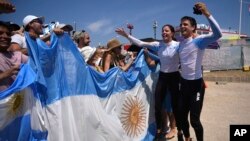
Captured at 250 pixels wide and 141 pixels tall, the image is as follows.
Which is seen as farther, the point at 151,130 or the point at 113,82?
the point at 151,130

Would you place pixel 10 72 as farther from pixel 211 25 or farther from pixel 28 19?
pixel 211 25

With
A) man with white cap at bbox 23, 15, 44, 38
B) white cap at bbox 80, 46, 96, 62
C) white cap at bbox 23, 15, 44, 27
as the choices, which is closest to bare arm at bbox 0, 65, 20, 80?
man with white cap at bbox 23, 15, 44, 38

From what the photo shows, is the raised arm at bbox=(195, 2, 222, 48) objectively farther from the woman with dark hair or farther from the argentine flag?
the argentine flag

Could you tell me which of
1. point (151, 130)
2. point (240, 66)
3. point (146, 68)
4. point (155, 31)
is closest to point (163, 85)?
point (146, 68)

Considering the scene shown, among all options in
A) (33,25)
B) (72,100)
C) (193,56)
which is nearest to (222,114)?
(193,56)

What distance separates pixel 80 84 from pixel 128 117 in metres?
1.47

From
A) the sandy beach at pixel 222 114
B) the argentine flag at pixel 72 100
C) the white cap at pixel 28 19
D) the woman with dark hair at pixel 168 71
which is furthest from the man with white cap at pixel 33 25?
the sandy beach at pixel 222 114

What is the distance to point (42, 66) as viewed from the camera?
3.67 m

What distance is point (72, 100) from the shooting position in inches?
159

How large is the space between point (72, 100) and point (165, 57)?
7.42 feet

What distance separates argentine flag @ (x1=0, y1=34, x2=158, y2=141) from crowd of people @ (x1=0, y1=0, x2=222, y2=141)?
0.85 feet

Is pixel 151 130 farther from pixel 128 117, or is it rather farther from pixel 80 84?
pixel 80 84

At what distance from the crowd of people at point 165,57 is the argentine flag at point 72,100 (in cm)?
26

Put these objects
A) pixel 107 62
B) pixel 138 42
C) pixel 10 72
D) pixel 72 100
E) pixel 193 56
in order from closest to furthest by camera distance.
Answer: pixel 10 72 → pixel 72 100 → pixel 193 56 → pixel 107 62 → pixel 138 42
